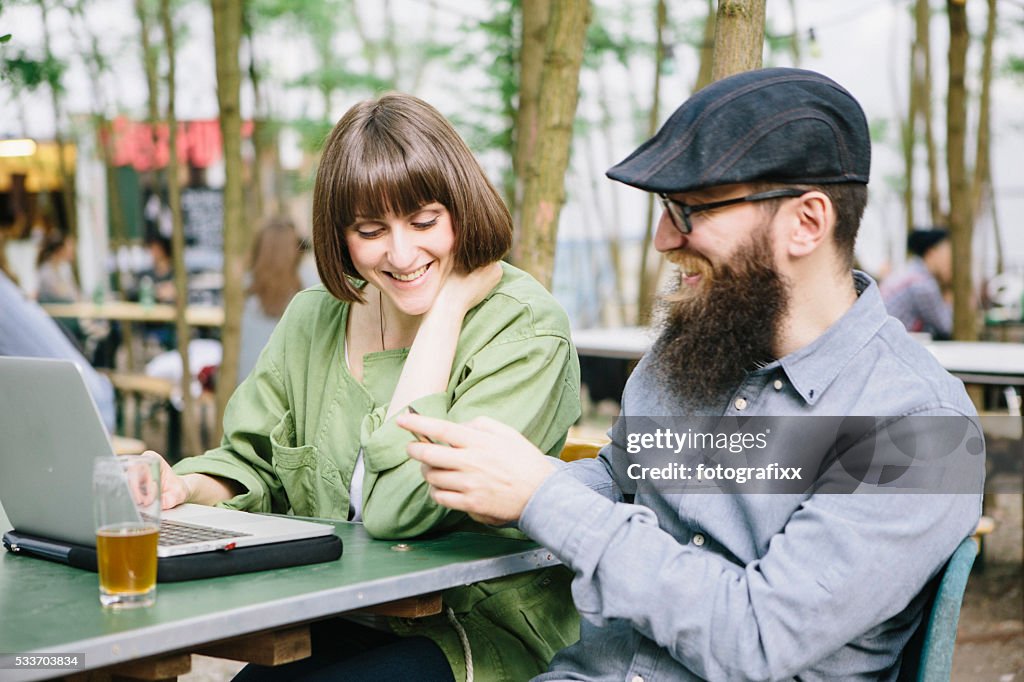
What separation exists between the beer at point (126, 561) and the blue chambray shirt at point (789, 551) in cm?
56

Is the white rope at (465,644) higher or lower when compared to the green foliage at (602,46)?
lower

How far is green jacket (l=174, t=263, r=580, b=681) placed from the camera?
2137 mm

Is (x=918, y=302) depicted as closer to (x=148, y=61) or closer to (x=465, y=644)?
(x=148, y=61)

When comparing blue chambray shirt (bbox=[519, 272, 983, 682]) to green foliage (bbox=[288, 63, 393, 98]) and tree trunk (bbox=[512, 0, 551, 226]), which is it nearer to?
tree trunk (bbox=[512, 0, 551, 226])

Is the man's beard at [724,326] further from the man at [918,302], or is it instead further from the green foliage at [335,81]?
the green foliage at [335,81]

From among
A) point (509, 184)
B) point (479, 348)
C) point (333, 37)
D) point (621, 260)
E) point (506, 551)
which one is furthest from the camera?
point (621, 260)

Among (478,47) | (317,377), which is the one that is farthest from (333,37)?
(317,377)

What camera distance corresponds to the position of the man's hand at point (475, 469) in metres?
1.78

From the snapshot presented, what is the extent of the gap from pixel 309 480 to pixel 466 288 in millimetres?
547

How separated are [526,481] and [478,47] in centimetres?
722

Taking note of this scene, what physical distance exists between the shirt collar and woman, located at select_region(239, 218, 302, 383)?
17.1ft

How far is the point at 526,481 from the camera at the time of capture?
1801 mm

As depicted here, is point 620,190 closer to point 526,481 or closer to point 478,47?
point 478,47

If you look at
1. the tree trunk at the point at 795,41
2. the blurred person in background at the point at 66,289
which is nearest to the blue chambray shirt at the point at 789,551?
the blurred person in background at the point at 66,289
